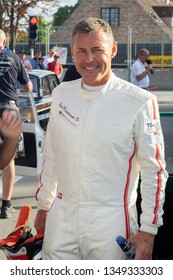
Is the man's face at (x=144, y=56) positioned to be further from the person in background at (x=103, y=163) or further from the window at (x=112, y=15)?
the window at (x=112, y=15)

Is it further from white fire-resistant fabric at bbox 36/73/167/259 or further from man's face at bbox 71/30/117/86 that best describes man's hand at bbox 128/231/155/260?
man's face at bbox 71/30/117/86

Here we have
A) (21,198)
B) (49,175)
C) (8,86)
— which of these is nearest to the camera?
(49,175)

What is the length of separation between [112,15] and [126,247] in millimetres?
74549

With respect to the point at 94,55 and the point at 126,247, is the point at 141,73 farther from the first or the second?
the point at 126,247

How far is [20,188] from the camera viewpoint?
9.72m

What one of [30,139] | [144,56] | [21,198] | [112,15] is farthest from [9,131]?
[112,15]

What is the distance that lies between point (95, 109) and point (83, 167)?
0.90 ft

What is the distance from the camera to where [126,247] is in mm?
3396

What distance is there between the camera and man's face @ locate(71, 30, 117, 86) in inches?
138

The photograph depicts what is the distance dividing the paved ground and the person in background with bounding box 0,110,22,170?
4.06m

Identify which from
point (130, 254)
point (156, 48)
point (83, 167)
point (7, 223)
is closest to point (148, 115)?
point (83, 167)

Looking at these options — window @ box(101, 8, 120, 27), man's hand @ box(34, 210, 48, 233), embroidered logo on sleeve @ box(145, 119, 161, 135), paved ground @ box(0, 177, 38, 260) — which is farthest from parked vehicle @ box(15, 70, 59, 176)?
window @ box(101, 8, 120, 27)

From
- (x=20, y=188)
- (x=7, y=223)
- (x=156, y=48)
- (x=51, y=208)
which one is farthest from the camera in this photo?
(x=156, y=48)

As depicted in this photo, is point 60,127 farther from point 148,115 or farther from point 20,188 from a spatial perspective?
point 20,188
